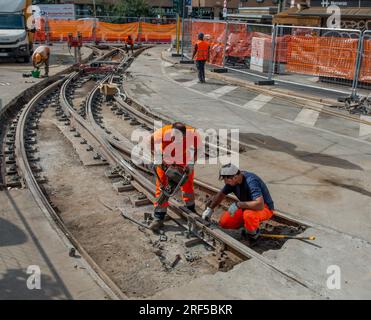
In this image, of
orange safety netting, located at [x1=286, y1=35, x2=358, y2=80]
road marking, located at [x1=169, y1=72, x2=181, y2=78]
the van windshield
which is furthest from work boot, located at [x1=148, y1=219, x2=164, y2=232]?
the van windshield

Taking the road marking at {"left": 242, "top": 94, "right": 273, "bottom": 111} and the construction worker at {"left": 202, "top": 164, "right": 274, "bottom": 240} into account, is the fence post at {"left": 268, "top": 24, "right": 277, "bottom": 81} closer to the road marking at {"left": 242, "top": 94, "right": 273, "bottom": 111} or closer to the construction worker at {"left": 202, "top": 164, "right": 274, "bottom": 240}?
the road marking at {"left": 242, "top": 94, "right": 273, "bottom": 111}

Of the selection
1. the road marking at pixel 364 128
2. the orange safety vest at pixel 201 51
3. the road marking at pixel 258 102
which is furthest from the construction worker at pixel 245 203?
the orange safety vest at pixel 201 51

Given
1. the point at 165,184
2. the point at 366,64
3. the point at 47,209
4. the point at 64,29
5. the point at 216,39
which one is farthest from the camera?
the point at 64,29

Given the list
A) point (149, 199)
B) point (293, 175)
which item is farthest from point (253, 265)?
point (293, 175)

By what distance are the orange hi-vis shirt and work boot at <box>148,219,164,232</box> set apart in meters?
0.78

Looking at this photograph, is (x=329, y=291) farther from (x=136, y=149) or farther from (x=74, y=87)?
(x=74, y=87)

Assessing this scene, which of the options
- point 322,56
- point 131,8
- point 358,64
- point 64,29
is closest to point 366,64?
point 358,64

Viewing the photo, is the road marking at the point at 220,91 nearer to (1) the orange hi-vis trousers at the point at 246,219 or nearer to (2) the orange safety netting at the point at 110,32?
(1) the orange hi-vis trousers at the point at 246,219

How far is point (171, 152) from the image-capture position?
20.1 feet

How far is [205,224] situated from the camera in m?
5.86

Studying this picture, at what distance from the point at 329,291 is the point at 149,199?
323cm

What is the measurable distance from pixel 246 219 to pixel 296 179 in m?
2.42

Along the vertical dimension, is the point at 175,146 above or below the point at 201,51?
below

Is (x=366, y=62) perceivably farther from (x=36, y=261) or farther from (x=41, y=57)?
(x=41, y=57)
